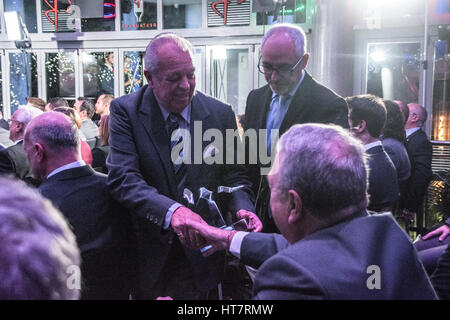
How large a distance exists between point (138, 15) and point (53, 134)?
7.11 m

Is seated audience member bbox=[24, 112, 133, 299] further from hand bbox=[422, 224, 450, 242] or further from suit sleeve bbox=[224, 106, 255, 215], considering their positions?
hand bbox=[422, 224, 450, 242]

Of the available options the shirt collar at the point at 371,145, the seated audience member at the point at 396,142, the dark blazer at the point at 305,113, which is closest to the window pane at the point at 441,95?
the seated audience member at the point at 396,142

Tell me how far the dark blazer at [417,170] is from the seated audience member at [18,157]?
10.3 ft

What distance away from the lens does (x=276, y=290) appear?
105 cm

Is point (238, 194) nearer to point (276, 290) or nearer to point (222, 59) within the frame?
point (276, 290)

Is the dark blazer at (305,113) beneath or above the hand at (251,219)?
above

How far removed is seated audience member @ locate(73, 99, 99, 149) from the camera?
206 inches

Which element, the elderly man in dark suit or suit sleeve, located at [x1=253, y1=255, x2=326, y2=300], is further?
the elderly man in dark suit

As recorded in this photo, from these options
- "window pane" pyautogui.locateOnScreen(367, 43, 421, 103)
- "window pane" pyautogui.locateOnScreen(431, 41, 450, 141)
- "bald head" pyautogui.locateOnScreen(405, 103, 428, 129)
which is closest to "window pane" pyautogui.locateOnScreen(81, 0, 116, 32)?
"window pane" pyautogui.locateOnScreen(367, 43, 421, 103)

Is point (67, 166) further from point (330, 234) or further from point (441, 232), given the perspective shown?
point (441, 232)

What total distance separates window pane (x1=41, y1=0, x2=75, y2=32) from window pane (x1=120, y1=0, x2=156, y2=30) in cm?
103

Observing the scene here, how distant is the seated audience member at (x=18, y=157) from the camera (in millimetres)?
2855

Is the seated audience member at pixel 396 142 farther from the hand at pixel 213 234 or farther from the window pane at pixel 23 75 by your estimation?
the window pane at pixel 23 75

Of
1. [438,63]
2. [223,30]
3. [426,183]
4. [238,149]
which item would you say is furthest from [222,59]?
[238,149]
